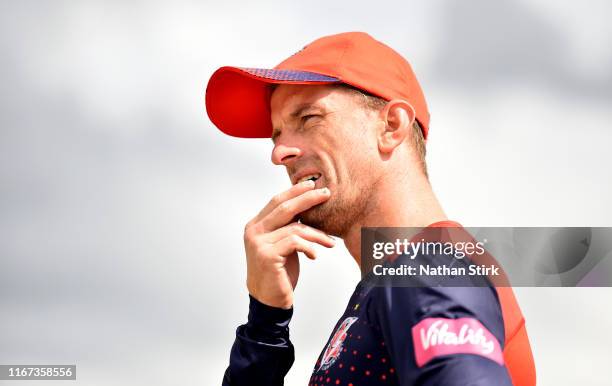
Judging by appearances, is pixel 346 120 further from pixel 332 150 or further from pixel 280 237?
pixel 280 237

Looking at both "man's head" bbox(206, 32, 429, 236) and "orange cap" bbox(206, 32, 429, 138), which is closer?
"man's head" bbox(206, 32, 429, 236)

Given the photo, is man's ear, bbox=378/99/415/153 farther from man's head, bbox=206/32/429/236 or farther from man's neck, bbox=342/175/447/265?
man's neck, bbox=342/175/447/265

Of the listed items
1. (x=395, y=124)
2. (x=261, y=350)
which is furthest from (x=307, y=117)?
(x=261, y=350)

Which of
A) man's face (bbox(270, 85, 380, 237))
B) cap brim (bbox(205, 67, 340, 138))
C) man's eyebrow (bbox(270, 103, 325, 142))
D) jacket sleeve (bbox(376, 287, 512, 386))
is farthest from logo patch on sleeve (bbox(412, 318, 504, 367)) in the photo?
cap brim (bbox(205, 67, 340, 138))

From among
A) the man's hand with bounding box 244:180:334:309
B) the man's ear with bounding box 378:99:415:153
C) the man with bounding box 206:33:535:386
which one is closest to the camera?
the man with bounding box 206:33:535:386

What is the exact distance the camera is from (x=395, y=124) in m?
5.16

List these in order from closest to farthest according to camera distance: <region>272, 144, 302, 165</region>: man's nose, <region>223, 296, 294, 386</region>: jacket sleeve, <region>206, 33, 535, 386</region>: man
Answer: <region>206, 33, 535, 386</region>: man < <region>272, 144, 302, 165</region>: man's nose < <region>223, 296, 294, 386</region>: jacket sleeve

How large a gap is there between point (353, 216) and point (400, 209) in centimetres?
33

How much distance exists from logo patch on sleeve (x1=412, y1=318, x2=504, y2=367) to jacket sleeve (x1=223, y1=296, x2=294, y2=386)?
2222 mm

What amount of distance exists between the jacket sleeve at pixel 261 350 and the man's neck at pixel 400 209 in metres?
0.93

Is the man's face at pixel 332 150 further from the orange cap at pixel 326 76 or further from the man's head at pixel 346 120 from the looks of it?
the orange cap at pixel 326 76

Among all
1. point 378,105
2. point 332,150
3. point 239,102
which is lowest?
point 332,150

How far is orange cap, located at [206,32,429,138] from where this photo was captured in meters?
5.24

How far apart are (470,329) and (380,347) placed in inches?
27.8
